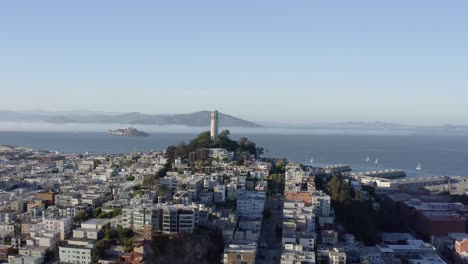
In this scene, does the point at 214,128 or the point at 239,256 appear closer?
the point at 239,256

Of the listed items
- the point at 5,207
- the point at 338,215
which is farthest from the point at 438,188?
the point at 5,207

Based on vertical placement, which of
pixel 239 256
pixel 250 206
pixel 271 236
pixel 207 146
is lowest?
pixel 271 236

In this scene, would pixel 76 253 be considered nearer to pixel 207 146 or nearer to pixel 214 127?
pixel 207 146

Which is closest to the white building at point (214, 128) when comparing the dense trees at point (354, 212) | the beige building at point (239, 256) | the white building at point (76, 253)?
the dense trees at point (354, 212)

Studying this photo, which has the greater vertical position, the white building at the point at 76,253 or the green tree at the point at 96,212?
the green tree at the point at 96,212

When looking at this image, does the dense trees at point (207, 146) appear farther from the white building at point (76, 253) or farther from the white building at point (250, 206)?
the white building at point (76, 253)

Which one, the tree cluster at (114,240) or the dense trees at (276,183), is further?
the dense trees at (276,183)

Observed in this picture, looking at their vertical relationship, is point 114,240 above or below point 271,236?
above

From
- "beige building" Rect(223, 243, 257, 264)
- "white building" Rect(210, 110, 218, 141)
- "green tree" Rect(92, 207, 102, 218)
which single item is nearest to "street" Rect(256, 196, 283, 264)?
"beige building" Rect(223, 243, 257, 264)

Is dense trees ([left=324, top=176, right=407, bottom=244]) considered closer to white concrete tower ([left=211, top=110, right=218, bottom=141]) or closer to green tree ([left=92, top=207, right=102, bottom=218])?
green tree ([left=92, top=207, right=102, bottom=218])

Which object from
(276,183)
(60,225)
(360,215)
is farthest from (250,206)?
(60,225)

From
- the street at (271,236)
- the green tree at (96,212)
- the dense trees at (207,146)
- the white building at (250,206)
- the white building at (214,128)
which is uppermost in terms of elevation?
the white building at (214,128)

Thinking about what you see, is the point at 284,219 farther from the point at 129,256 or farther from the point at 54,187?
the point at 54,187
